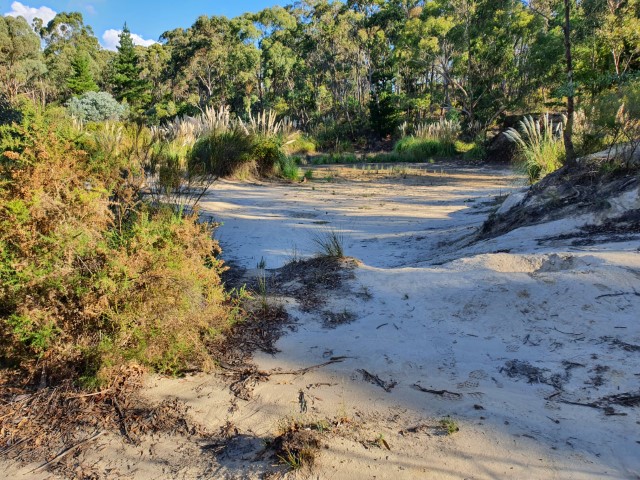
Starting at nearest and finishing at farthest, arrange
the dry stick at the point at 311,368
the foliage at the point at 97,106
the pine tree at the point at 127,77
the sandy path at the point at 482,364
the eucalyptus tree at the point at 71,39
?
the sandy path at the point at 482,364 → the dry stick at the point at 311,368 → the foliage at the point at 97,106 → the pine tree at the point at 127,77 → the eucalyptus tree at the point at 71,39

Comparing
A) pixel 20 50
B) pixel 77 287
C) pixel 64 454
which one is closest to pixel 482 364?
pixel 64 454

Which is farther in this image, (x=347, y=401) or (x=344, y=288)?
(x=344, y=288)

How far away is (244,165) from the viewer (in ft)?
43.1

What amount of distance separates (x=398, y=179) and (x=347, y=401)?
1238 centimetres

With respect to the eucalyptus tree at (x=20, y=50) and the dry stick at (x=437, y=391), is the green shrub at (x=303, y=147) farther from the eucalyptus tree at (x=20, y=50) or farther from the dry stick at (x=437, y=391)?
the eucalyptus tree at (x=20, y=50)

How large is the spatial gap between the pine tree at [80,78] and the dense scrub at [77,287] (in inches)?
1688

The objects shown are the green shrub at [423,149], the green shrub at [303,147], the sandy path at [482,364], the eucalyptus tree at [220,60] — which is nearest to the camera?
the sandy path at [482,364]

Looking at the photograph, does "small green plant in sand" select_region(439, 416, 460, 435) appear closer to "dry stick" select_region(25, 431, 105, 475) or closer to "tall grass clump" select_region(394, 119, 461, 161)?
"dry stick" select_region(25, 431, 105, 475)

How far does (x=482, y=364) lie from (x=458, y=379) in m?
0.26

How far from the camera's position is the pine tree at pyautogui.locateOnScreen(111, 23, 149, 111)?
41.0 meters

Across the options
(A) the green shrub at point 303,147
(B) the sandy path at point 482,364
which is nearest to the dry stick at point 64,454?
(B) the sandy path at point 482,364

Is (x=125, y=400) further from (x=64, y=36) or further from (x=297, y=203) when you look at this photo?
(x=64, y=36)

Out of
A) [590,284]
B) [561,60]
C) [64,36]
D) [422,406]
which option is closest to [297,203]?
[590,284]

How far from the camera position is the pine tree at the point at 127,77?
135 ft
